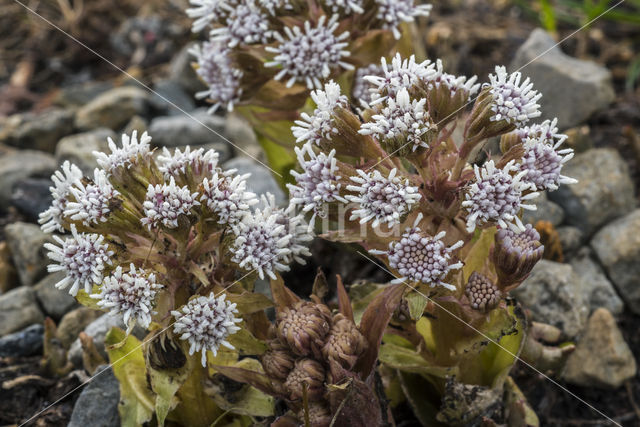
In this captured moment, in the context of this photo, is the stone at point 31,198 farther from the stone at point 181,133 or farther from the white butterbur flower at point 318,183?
the white butterbur flower at point 318,183

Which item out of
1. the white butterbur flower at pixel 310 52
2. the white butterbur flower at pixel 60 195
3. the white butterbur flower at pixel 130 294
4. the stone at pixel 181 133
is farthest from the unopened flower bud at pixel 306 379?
the stone at pixel 181 133

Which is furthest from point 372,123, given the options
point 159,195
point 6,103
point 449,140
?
point 6,103

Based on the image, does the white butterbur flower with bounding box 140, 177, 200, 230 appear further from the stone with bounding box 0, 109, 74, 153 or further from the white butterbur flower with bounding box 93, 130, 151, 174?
the stone with bounding box 0, 109, 74, 153

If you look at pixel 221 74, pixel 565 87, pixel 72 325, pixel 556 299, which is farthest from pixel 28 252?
pixel 565 87

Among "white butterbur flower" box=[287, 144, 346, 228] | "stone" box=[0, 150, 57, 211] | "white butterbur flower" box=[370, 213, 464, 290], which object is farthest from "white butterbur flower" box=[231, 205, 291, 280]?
"stone" box=[0, 150, 57, 211]

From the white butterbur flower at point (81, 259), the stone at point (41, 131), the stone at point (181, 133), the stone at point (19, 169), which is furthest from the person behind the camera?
the stone at point (41, 131)

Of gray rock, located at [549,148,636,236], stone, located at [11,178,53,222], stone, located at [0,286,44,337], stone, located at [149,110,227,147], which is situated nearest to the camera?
stone, located at [0,286,44,337]
